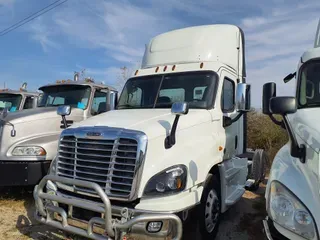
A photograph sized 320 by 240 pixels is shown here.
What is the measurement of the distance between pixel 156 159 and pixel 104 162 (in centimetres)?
64

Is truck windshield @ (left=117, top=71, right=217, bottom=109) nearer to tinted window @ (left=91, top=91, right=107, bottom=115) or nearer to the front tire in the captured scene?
the front tire

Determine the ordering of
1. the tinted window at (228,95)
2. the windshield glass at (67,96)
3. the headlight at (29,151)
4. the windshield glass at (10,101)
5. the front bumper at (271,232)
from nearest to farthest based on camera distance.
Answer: the front bumper at (271,232) < the tinted window at (228,95) < the headlight at (29,151) < the windshield glass at (67,96) < the windshield glass at (10,101)

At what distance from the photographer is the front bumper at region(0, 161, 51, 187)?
19.6ft

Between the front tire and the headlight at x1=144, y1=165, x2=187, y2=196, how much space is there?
0.66 meters

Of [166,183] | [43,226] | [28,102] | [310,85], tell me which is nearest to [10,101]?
[28,102]

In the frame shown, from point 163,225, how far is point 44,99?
5591mm

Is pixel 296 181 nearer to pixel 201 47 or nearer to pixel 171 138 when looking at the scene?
pixel 171 138

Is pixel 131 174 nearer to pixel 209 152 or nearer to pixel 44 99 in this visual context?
pixel 209 152

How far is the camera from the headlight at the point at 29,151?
6168mm

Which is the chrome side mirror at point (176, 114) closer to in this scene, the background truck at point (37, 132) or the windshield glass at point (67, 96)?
the background truck at point (37, 132)

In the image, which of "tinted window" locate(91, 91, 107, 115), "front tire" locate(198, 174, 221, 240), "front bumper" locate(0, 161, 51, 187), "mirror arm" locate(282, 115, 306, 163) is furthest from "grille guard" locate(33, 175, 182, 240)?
"tinted window" locate(91, 91, 107, 115)

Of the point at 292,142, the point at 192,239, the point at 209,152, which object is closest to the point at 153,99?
the point at 209,152

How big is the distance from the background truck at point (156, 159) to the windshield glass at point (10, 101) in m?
4.92

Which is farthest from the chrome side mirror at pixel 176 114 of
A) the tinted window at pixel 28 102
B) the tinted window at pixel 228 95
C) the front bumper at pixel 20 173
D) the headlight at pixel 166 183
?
the tinted window at pixel 28 102
